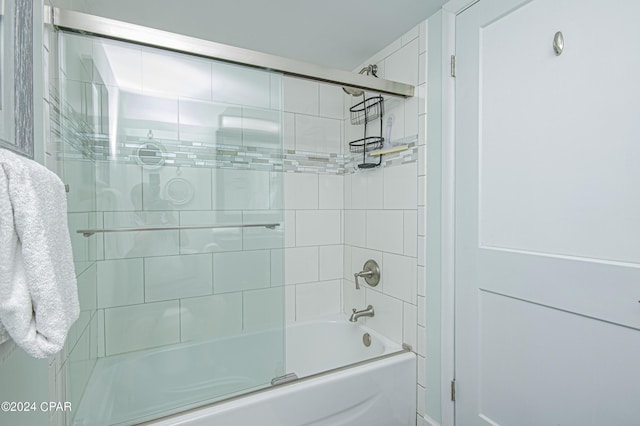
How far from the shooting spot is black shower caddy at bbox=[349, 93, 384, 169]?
6.39 feet

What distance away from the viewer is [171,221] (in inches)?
51.5

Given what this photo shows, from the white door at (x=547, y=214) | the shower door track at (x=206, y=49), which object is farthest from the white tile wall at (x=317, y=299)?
the shower door track at (x=206, y=49)

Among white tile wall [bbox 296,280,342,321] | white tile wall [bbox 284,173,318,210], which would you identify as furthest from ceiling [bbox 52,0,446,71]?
white tile wall [bbox 296,280,342,321]

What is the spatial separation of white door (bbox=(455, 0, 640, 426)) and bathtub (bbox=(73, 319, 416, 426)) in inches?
14.1

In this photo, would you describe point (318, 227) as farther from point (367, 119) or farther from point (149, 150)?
point (149, 150)

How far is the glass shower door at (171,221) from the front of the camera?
3.92 ft

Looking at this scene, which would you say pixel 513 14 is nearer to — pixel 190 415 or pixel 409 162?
pixel 409 162

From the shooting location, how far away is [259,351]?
1.45m

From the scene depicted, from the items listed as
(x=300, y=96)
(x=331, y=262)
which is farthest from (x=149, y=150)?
(x=331, y=262)

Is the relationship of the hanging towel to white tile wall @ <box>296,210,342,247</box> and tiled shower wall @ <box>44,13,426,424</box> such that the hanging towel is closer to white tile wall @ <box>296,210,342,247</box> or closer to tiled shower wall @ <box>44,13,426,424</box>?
tiled shower wall @ <box>44,13,426,424</box>

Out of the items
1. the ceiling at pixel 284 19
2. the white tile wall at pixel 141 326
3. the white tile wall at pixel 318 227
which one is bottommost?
the white tile wall at pixel 141 326

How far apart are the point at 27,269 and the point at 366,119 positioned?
1.91 metres

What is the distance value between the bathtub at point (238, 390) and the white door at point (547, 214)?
0.36 m

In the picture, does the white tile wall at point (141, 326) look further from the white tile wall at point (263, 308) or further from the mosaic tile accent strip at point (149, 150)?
the mosaic tile accent strip at point (149, 150)
